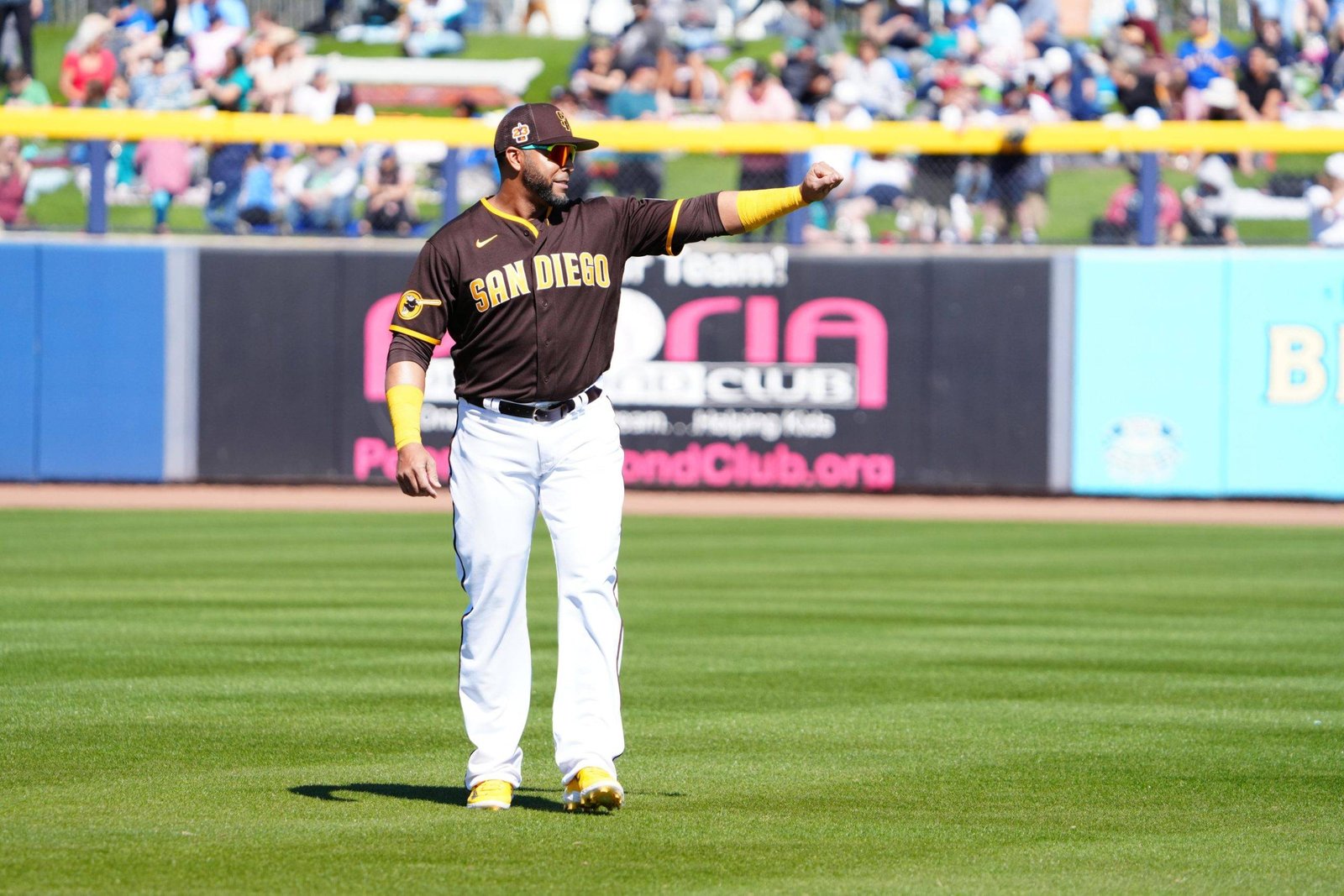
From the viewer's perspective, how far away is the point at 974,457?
19047 millimetres

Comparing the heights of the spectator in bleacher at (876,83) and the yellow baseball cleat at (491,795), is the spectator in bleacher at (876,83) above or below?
above

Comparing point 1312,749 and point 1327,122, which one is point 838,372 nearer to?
point 1327,122

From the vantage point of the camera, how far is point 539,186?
588 centimetres

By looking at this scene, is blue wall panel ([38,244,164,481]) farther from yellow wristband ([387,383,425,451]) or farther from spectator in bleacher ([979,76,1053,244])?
yellow wristband ([387,383,425,451])

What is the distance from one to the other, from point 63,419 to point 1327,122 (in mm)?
11959

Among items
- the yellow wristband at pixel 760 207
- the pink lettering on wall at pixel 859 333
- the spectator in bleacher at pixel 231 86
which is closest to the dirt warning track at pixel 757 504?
the pink lettering on wall at pixel 859 333

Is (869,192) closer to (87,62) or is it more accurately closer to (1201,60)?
(1201,60)

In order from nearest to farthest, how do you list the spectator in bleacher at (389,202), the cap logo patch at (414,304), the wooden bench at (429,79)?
the cap logo patch at (414,304) → the spectator in bleacher at (389,202) → the wooden bench at (429,79)

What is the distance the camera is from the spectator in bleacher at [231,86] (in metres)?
20.1

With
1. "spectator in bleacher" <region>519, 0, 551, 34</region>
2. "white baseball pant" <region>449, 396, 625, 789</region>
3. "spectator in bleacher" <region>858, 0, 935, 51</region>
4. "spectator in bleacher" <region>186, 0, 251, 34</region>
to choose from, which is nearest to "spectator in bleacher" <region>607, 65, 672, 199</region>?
"spectator in bleacher" <region>858, 0, 935, 51</region>

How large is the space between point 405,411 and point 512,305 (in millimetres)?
436

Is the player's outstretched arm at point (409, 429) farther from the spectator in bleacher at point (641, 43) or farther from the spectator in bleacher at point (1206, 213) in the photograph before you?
the spectator in bleacher at point (641, 43)

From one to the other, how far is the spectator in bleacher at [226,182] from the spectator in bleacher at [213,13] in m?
4.40

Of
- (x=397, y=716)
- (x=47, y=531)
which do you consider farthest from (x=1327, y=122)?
(x=397, y=716)
